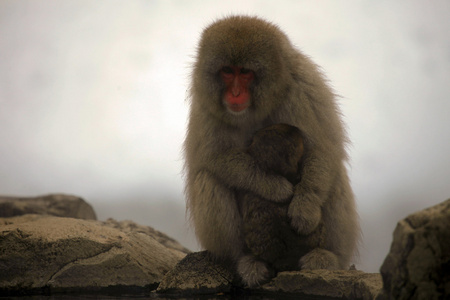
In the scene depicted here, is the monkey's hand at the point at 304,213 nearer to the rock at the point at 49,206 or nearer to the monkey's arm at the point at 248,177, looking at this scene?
the monkey's arm at the point at 248,177

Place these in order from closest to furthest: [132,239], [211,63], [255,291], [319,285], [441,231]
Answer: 1. [441,231]
2. [319,285]
3. [255,291]
4. [211,63]
5. [132,239]

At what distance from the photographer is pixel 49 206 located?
7609 millimetres

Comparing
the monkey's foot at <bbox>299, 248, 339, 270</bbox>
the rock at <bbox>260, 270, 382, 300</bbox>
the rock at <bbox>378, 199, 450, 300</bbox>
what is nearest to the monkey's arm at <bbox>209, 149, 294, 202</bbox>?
the monkey's foot at <bbox>299, 248, 339, 270</bbox>

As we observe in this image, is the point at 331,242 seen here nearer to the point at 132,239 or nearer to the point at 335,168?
the point at 335,168

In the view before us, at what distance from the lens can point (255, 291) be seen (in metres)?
4.22

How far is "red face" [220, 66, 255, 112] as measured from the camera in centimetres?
446

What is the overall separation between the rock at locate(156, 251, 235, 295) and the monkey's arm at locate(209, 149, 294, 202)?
2.48ft

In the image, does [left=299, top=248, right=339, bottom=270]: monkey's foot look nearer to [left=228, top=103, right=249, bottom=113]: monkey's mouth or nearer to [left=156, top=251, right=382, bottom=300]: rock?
[left=156, top=251, right=382, bottom=300]: rock

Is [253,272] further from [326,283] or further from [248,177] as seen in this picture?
[248,177]

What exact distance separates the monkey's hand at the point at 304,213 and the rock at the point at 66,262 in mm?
1382

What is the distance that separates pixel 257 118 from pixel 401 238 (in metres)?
2.12

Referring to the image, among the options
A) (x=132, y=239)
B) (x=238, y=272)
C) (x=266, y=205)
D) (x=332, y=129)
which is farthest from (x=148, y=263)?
(x=332, y=129)

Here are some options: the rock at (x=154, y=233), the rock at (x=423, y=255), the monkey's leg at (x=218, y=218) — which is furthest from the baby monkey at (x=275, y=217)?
the rock at (x=154, y=233)

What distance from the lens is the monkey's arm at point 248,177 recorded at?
4.39 m
